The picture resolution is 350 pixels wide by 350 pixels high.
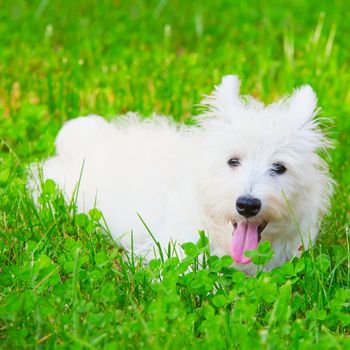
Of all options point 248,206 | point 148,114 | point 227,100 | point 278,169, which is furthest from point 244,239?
point 148,114

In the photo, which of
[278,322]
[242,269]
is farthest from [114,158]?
[278,322]

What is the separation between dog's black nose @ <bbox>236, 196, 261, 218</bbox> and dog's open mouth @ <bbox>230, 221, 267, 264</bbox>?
164 mm

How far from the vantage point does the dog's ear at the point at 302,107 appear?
4.20m

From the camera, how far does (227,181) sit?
3.98m

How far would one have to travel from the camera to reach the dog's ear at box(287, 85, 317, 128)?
420 centimetres

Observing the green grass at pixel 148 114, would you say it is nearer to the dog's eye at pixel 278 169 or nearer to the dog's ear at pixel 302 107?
the dog's eye at pixel 278 169

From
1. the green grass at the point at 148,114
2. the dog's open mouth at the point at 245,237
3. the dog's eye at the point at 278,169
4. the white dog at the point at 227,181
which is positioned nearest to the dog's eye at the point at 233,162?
the white dog at the point at 227,181

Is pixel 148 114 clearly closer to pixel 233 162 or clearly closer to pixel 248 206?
pixel 233 162

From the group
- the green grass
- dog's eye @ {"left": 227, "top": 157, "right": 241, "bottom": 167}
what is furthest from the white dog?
the green grass

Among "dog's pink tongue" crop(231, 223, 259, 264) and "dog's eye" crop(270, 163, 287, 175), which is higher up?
"dog's eye" crop(270, 163, 287, 175)

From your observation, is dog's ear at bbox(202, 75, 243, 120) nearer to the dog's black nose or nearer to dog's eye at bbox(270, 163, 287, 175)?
dog's eye at bbox(270, 163, 287, 175)

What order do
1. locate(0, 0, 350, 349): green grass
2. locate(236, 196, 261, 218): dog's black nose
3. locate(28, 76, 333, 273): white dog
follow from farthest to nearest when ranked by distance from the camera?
locate(28, 76, 333, 273): white dog → locate(236, 196, 261, 218): dog's black nose → locate(0, 0, 350, 349): green grass

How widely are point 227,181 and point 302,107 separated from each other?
662 millimetres

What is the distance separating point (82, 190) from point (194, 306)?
145 cm
